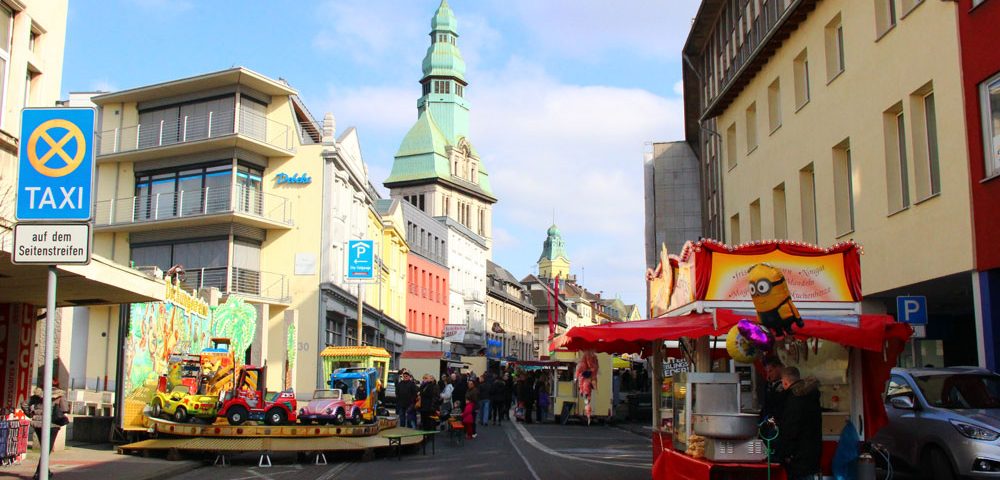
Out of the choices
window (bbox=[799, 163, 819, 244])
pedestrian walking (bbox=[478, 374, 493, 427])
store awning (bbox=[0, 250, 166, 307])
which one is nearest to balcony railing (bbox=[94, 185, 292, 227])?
pedestrian walking (bbox=[478, 374, 493, 427])

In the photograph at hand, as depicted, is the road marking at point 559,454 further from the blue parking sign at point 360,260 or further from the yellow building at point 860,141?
the blue parking sign at point 360,260

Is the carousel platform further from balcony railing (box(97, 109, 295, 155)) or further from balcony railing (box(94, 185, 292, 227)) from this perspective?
balcony railing (box(97, 109, 295, 155))

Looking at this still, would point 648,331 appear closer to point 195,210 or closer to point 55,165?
point 55,165

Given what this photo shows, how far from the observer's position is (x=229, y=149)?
4378 cm

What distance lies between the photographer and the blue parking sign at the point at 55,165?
814 centimetres

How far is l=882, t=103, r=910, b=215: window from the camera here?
1984cm

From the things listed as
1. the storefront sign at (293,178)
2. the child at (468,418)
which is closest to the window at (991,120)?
the child at (468,418)

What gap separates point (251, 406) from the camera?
23.5m

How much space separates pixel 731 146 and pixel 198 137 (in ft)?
79.0

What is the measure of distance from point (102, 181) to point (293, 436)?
31.4 meters

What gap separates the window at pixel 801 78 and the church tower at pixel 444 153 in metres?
88.8

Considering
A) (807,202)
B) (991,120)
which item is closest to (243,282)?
(807,202)

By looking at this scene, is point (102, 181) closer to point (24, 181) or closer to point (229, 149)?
point (229, 149)

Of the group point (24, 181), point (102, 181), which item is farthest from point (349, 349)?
point (24, 181)
